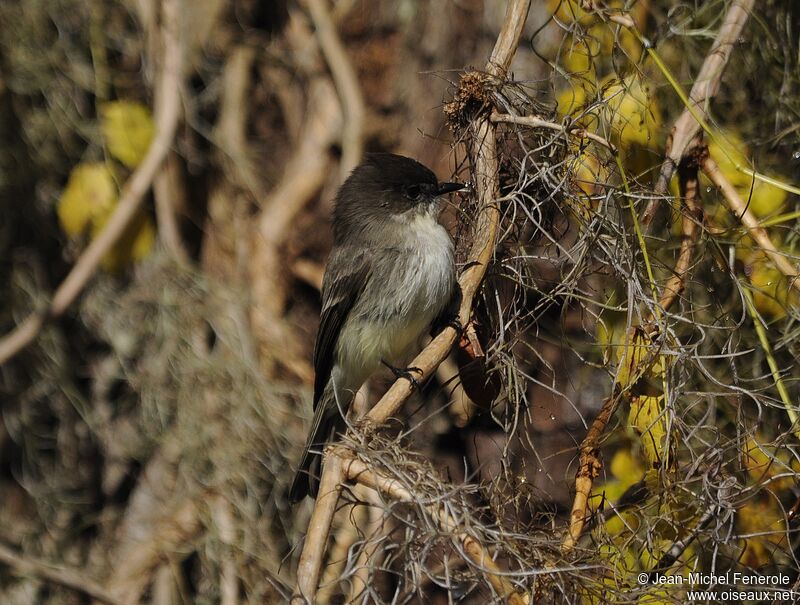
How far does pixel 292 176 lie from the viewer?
4.97 m

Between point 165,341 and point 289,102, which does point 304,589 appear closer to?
point 165,341

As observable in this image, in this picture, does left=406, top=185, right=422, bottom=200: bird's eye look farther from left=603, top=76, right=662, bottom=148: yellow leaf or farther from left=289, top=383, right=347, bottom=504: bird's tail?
left=603, top=76, right=662, bottom=148: yellow leaf

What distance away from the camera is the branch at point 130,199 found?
14.5 ft

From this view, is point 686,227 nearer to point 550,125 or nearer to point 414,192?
point 550,125

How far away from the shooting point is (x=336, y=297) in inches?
141

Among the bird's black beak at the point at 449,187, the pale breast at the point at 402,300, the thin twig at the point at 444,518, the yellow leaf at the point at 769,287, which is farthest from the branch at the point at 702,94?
the thin twig at the point at 444,518

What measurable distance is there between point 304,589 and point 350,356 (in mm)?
1608

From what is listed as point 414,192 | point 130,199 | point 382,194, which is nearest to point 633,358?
point 414,192

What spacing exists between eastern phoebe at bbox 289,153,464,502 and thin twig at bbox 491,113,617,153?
65cm

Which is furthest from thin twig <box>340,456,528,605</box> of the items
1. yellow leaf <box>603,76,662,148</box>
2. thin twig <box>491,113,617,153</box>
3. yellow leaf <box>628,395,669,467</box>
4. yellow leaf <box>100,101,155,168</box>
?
yellow leaf <box>100,101,155,168</box>

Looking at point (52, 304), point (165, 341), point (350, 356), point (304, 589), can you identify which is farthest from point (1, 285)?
point (304, 589)

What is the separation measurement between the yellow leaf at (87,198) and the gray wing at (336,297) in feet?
4.50

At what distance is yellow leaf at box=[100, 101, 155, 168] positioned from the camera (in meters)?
4.54

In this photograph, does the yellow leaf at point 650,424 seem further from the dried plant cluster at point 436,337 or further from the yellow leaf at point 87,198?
the yellow leaf at point 87,198
